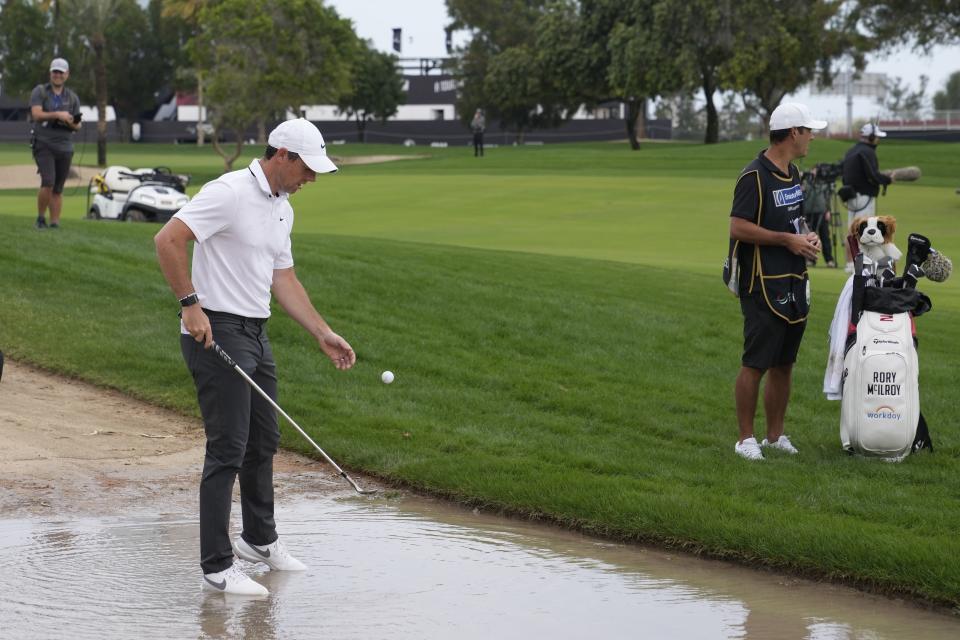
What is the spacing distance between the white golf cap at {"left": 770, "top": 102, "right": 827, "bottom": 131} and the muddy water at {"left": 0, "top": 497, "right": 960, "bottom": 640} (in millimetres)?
2718

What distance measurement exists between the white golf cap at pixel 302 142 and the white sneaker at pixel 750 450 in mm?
3470

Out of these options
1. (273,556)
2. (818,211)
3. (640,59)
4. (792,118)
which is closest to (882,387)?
(792,118)

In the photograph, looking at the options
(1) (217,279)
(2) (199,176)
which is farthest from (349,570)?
(2) (199,176)

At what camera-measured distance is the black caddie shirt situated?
7.79 m

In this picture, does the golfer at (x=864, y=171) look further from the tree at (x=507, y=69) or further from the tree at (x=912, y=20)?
the tree at (x=507, y=69)

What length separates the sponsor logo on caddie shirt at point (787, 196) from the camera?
7.80m

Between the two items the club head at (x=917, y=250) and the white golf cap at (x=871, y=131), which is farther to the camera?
the white golf cap at (x=871, y=131)

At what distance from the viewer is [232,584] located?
18.4 feet

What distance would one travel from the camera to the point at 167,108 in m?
97.4

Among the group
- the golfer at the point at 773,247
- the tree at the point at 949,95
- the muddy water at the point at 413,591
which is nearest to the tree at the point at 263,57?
the golfer at the point at 773,247

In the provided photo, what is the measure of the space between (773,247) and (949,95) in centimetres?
12001

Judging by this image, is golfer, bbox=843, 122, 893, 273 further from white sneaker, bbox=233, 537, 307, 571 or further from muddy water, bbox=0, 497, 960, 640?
white sneaker, bbox=233, 537, 307, 571

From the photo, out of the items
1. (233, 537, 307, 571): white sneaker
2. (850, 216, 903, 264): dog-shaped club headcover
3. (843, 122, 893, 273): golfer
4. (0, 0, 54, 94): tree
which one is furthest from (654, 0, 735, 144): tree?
(233, 537, 307, 571): white sneaker

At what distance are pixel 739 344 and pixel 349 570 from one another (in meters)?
6.40
